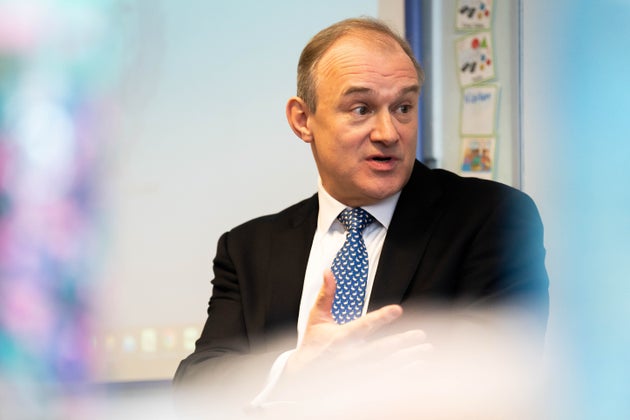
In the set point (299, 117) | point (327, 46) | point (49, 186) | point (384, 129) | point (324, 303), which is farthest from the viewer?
point (49, 186)

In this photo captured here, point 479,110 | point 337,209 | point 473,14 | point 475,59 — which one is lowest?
point 337,209

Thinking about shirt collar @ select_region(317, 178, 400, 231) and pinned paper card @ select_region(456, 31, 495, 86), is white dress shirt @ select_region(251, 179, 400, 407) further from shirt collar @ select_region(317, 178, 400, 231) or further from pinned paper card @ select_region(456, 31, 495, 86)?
pinned paper card @ select_region(456, 31, 495, 86)

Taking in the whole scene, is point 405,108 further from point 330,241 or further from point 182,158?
point 182,158

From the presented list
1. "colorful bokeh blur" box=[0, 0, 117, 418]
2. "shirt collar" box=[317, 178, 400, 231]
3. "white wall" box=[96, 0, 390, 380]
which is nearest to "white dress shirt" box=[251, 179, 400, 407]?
"shirt collar" box=[317, 178, 400, 231]

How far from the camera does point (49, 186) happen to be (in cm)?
225

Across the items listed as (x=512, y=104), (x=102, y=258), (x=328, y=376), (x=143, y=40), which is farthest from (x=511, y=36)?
(x=328, y=376)

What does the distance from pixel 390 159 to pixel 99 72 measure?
3.66 ft

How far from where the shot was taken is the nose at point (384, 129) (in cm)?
143

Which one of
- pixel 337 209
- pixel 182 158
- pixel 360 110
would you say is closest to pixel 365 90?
pixel 360 110

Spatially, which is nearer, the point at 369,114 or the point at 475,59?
the point at 369,114

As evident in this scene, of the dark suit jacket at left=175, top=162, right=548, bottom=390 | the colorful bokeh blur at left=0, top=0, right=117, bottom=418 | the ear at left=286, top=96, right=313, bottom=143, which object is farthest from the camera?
the colorful bokeh blur at left=0, top=0, right=117, bottom=418

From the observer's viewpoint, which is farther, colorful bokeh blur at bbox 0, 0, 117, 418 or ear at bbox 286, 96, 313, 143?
colorful bokeh blur at bbox 0, 0, 117, 418

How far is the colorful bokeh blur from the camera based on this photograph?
221 centimetres

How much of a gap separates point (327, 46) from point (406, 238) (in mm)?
374
